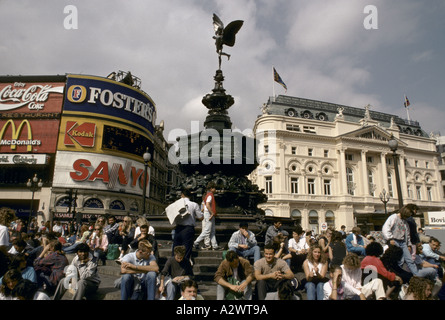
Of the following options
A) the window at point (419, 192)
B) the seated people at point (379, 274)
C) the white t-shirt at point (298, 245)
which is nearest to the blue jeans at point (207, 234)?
the white t-shirt at point (298, 245)

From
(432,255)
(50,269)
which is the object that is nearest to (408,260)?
(432,255)

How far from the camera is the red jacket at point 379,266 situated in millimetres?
5117

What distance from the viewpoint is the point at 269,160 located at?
45844 mm

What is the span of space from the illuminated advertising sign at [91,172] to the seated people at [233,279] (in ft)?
117

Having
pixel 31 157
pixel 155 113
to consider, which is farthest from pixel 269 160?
pixel 31 157

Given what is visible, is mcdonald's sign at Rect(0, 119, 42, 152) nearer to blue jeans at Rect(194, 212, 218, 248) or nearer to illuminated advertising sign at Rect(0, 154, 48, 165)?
illuminated advertising sign at Rect(0, 154, 48, 165)

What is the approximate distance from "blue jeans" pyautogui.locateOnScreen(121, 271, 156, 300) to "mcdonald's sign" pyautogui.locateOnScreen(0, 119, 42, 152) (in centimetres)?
3841

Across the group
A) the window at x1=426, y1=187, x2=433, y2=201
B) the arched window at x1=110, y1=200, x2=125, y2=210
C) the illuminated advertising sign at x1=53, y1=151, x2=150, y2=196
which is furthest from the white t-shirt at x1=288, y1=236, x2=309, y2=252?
the window at x1=426, y1=187, x2=433, y2=201

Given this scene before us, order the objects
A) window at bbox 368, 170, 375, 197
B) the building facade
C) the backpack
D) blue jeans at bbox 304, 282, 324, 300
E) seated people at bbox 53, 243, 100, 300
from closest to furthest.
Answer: seated people at bbox 53, 243, 100, 300 → blue jeans at bbox 304, 282, 324, 300 → the backpack → the building facade → window at bbox 368, 170, 375, 197

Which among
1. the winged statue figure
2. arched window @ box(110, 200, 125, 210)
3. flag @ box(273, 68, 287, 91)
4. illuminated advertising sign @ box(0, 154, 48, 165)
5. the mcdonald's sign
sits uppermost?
flag @ box(273, 68, 287, 91)

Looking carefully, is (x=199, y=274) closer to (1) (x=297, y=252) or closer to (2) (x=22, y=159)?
(1) (x=297, y=252)

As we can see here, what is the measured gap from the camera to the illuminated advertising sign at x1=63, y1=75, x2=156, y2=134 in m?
38.1

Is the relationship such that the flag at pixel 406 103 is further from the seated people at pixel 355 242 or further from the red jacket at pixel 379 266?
the red jacket at pixel 379 266

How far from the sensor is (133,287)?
4.86m
